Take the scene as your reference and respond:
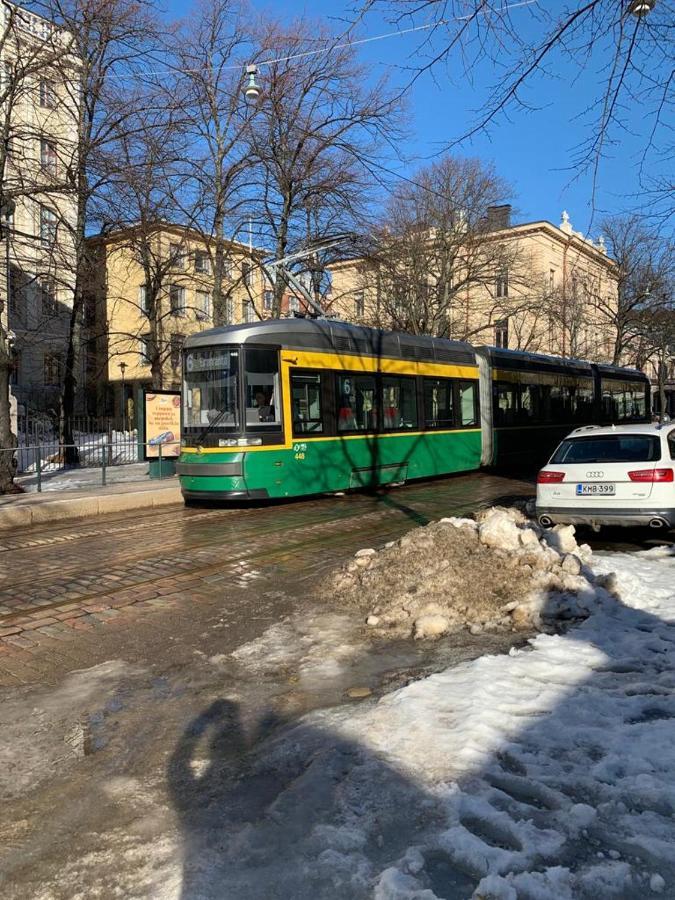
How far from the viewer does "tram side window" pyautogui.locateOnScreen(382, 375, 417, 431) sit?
1449 cm

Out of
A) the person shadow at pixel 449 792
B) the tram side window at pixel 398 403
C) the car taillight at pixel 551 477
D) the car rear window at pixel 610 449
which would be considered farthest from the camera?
the tram side window at pixel 398 403

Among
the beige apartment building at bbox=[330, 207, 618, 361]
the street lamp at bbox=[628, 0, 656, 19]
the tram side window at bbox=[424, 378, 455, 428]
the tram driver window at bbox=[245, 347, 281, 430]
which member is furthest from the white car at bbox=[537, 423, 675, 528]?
the beige apartment building at bbox=[330, 207, 618, 361]

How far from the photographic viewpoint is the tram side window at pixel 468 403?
17203mm

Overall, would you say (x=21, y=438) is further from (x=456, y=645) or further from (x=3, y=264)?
(x=456, y=645)

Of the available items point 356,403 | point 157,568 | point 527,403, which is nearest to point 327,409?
point 356,403

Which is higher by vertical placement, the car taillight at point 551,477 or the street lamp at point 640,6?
the street lamp at point 640,6

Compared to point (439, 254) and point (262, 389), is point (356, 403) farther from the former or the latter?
point (439, 254)

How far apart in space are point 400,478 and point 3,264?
11.2 metres

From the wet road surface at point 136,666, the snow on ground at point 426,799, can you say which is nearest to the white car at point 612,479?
the wet road surface at point 136,666

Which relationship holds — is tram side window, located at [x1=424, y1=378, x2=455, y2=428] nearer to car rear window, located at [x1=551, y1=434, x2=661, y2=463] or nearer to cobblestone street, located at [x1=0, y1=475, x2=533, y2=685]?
cobblestone street, located at [x1=0, y1=475, x2=533, y2=685]

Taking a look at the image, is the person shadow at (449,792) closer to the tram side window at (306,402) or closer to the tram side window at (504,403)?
the tram side window at (306,402)

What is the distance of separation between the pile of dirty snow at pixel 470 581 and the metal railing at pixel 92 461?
979 cm

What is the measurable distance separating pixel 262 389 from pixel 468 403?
739cm

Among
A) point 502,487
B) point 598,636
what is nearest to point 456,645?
point 598,636
